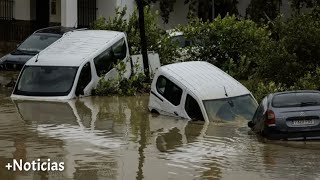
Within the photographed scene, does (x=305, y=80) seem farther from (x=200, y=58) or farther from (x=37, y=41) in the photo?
(x=37, y=41)

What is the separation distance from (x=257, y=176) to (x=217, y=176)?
60 centimetres

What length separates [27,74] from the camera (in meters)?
18.9

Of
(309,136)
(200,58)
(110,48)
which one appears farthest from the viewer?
(200,58)

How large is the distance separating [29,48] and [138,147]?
541 inches

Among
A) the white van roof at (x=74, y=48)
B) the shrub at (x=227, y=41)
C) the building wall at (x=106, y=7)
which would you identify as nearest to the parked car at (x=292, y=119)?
the white van roof at (x=74, y=48)

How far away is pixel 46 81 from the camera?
1859 centimetres

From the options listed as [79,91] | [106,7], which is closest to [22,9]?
[106,7]

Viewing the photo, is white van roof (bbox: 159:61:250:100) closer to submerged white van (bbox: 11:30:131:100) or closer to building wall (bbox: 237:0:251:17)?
submerged white van (bbox: 11:30:131:100)

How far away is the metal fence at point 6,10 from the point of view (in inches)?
1353

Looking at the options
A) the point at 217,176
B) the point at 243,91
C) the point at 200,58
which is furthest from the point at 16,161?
the point at 200,58

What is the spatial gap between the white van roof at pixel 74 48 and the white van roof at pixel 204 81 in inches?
142

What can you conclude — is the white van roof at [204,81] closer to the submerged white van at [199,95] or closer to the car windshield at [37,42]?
the submerged white van at [199,95]

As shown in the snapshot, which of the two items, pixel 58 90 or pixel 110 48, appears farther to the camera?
pixel 110 48

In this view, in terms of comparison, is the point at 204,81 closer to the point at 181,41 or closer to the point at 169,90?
the point at 169,90
